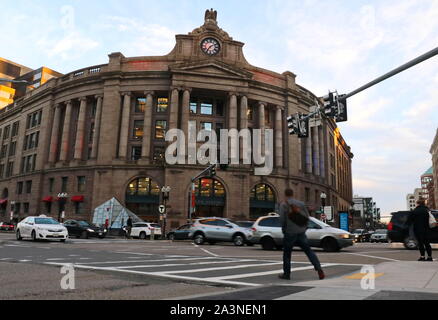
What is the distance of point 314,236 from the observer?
53.4ft

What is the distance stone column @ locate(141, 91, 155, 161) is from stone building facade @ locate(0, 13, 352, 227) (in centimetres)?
13

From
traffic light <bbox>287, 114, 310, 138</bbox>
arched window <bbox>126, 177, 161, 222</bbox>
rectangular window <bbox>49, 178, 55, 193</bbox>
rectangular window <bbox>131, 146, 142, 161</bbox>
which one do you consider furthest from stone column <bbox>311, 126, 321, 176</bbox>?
traffic light <bbox>287, 114, 310, 138</bbox>

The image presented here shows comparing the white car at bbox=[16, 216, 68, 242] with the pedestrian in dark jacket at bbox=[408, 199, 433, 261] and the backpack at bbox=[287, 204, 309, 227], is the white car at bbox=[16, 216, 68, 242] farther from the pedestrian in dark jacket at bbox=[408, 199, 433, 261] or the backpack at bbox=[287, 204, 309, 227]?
the pedestrian in dark jacket at bbox=[408, 199, 433, 261]

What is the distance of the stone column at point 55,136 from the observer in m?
51.5

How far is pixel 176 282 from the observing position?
6641 mm

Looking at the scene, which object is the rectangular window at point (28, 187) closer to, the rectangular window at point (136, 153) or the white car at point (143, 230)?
the rectangular window at point (136, 153)

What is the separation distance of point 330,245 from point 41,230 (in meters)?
15.8

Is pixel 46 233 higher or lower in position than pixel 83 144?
lower

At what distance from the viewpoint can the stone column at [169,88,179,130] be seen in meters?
44.5

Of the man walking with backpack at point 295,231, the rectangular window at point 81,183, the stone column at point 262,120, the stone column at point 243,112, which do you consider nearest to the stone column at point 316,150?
the stone column at point 262,120

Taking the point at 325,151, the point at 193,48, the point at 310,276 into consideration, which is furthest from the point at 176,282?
the point at 325,151

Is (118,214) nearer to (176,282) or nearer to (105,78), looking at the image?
(105,78)

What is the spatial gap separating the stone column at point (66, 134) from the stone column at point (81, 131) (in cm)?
234
